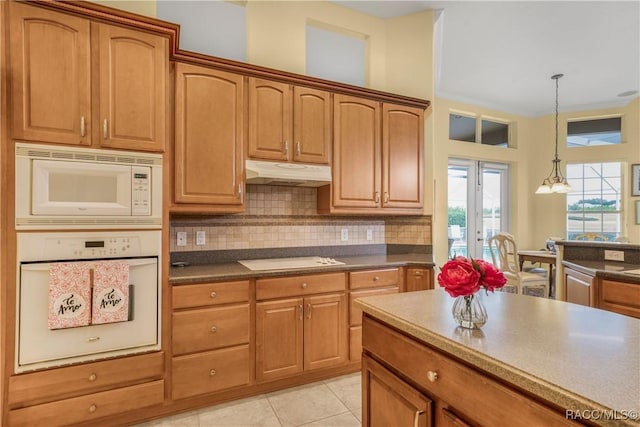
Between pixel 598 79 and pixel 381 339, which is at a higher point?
pixel 598 79

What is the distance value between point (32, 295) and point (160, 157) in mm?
993

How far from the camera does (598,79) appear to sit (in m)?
4.66

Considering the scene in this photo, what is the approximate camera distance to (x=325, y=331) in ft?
8.34

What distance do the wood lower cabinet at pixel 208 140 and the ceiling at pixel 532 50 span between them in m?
1.65

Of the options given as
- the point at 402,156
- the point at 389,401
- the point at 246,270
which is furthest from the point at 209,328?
the point at 402,156

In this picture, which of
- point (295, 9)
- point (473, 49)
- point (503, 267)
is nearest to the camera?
point (295, 9)

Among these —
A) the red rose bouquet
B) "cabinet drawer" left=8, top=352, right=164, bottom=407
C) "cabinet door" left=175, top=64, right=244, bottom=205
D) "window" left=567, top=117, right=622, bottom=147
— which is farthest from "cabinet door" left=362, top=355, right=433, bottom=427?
"window" left=567, top=117, right=622, bottom=147

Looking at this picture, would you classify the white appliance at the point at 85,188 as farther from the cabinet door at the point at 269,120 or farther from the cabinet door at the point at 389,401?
the cabinet door at the point at 389,401

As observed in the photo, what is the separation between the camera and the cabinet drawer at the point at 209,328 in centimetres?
209

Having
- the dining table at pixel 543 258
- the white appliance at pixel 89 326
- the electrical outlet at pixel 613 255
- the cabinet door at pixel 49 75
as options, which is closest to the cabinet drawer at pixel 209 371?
the white appliance at pixel 89 326

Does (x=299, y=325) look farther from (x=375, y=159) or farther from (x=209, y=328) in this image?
(x=375, y=159)

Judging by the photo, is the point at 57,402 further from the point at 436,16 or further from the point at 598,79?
the point at 598,79

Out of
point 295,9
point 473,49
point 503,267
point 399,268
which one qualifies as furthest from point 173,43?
point 503,267

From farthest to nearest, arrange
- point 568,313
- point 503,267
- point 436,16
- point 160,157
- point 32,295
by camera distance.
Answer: point 503,267
point 436,16
point 160,157
point 32,295
point 568,313
